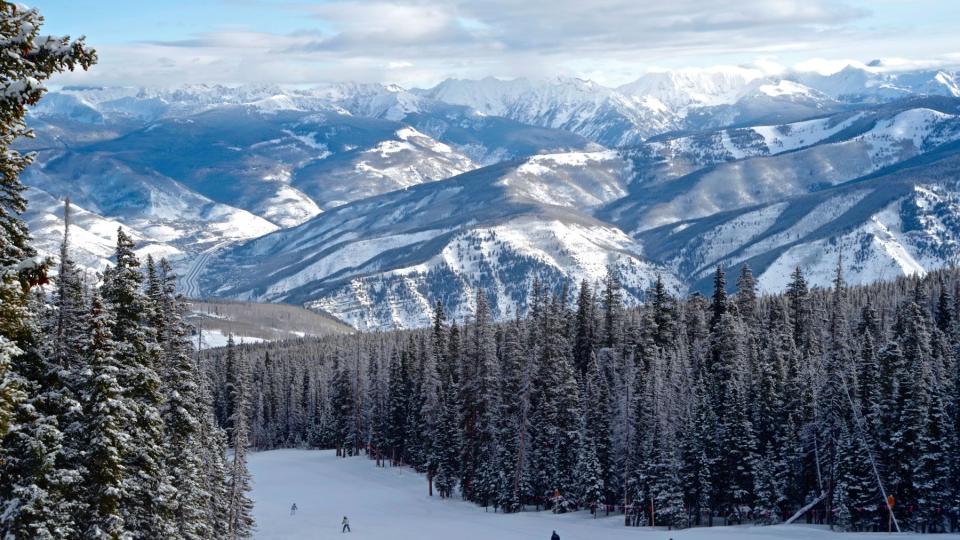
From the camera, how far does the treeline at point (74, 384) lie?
20.2m

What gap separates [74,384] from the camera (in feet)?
107

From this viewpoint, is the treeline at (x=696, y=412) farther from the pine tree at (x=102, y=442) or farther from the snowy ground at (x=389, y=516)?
the pine tree at (x=102, y=442)

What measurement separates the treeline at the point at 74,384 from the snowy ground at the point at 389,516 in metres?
42.4

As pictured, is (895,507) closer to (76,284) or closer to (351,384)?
(76,284)

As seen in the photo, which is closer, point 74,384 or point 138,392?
point 74,384

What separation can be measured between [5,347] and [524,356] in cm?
8477

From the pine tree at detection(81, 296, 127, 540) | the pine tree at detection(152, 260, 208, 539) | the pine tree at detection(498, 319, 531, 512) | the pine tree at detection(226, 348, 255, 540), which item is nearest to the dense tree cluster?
the pine tree at detection(81, 296, 127, 540)

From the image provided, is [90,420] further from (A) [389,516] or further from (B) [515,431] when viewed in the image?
(A) [389,516]

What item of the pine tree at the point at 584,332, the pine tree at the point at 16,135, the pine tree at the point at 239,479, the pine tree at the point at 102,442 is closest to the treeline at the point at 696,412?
the pine tree at the point at 584,332

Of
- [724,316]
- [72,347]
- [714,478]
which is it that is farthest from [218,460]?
[724,316]

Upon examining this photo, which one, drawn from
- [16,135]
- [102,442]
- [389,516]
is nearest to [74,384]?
[102,442]

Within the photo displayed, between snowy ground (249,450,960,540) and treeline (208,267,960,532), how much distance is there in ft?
11.6

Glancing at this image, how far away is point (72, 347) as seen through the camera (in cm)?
3344

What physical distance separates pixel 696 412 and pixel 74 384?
212 ft
